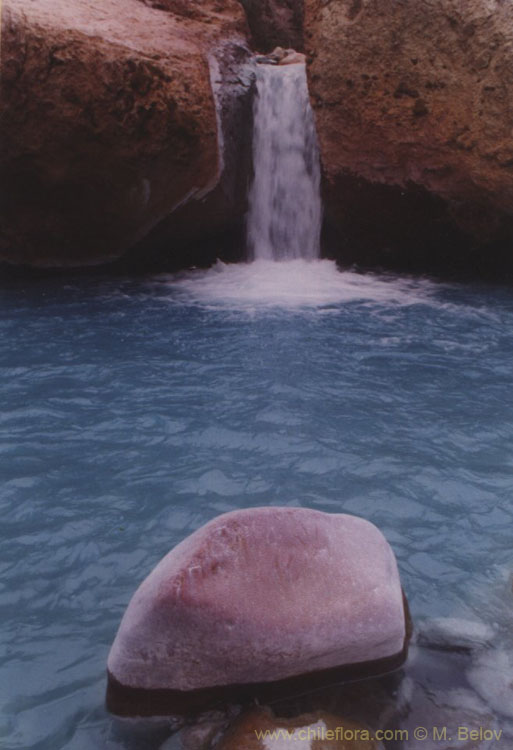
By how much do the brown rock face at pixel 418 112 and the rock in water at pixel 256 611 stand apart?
6.03m

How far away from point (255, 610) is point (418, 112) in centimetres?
658

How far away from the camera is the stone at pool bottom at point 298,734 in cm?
196

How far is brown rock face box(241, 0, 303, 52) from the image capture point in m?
12.6

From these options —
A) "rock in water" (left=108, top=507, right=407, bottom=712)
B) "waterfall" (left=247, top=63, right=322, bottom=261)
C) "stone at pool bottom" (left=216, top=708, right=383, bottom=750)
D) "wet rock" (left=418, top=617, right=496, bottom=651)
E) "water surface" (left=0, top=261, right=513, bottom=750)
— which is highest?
"waterfall" (left=247, top=63, right=322, bottom=261)

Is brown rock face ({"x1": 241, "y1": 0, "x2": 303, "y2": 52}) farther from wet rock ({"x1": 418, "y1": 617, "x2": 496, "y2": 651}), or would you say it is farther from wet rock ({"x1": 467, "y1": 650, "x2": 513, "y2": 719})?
wet rock ({"x1": 467, "y1": 650, "x2": 513, "y2": 719})

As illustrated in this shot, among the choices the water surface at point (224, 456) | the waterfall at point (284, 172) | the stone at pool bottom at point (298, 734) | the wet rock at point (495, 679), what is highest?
the waterfall at point (284, 172)

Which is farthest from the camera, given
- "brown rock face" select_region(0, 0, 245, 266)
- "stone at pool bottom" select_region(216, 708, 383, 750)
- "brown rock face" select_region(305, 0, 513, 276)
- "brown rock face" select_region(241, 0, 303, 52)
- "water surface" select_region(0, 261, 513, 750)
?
"brown rock face" select_region(241, 0, 303, 52)

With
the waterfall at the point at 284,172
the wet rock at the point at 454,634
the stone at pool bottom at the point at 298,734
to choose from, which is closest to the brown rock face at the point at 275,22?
the waterfall at the point at 284,172

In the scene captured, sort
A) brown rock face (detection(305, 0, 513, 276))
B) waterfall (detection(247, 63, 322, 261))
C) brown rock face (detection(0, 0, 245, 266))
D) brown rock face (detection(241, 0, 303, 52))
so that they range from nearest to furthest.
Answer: brown rock face (detection(0, 0, 245, 266)) → brown rock face (detection(305, 0, 513, 276)) → waterfall (detection(247, 63, 322, 261)) → brown rock face (detection(241, 0, 303, 52))

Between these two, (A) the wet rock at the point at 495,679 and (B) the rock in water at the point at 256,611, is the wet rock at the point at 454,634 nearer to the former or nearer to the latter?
(A) the wet rock at the point at 495,679

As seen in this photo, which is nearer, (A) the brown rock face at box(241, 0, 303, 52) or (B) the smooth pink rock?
(B) the smooth pink rock

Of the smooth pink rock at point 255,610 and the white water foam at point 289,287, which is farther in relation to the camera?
the white water foam at point 289,287

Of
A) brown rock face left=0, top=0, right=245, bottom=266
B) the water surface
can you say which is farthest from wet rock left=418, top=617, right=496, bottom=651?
brown rock face left=0, top=0, right=245, bottom=266

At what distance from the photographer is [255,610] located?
217 centimetres
